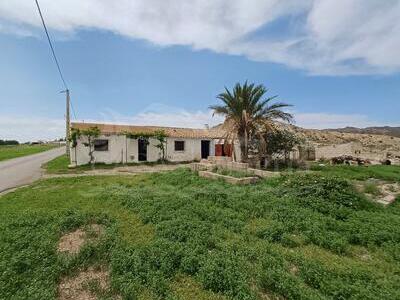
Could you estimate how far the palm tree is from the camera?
50.1ft

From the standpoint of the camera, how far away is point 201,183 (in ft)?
32.6

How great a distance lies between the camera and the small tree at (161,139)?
814 inches

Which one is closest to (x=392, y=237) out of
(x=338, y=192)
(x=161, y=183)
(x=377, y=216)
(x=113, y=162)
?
(x=377, y=216)

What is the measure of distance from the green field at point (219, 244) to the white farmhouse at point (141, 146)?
1000 centimetres

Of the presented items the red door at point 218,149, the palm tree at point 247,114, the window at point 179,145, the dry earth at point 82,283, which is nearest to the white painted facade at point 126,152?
the window at point 179,145

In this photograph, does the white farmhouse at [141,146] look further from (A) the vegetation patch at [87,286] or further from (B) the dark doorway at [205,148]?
(A) the vegetation patch at [87,286]

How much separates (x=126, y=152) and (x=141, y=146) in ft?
4.17

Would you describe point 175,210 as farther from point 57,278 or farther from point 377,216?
point 377,216

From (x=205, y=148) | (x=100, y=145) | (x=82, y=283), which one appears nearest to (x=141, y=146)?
(x=100, y=145)

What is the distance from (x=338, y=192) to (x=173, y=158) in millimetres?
15941

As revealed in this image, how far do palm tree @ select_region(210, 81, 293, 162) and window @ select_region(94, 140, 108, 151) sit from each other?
919 cm

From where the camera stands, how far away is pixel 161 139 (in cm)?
2078

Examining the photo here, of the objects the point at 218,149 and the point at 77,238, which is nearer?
the point at 77,238

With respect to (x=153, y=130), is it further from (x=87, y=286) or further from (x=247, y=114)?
(x=87, y=286)
